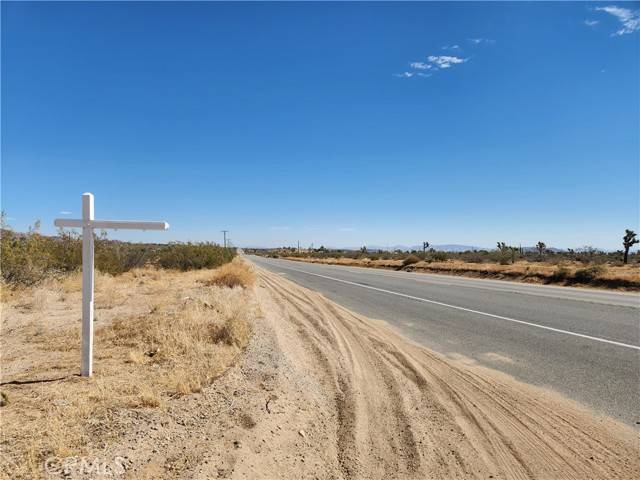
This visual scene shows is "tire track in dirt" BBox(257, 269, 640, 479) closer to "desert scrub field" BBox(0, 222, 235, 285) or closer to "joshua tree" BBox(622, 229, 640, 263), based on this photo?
"desert scrub field" BBox(0, 222, 235, 285)

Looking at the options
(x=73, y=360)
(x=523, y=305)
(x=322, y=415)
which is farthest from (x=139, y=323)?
(x=523, y=305)

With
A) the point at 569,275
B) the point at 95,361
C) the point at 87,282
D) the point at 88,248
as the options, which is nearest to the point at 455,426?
the point at 87,282

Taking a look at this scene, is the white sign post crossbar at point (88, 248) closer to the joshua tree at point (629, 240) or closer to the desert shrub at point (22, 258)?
the desert shrub at point (22, 258)

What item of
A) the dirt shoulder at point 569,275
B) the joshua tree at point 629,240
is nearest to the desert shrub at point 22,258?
the dirt shoulder at point 569,275

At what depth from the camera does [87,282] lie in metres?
4.96

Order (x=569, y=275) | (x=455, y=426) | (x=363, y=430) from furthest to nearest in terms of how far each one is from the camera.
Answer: (x=569, y=275) → (x=455, y=426) → (x=363, y=430)

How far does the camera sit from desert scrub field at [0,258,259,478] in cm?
344

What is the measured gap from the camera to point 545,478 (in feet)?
10.9

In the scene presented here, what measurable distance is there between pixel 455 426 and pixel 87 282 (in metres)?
4.42

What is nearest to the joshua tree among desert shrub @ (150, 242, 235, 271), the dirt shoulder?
the dirt shoulder

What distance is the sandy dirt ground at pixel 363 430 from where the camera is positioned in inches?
131

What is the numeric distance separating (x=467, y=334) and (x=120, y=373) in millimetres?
6781

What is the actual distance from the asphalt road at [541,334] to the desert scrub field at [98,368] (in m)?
4.12

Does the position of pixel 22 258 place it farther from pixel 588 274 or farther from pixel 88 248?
pixel 588 274
